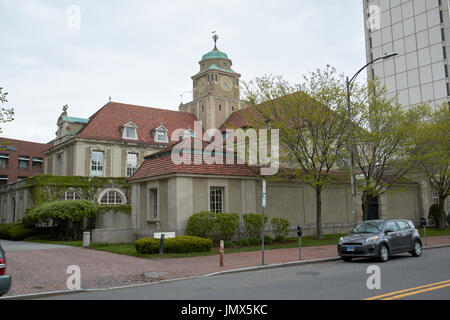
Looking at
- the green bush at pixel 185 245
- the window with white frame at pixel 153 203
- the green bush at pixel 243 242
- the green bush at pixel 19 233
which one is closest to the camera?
the green bush at pixel 185 245

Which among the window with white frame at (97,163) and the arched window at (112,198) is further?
the window with white frame at (97,163)

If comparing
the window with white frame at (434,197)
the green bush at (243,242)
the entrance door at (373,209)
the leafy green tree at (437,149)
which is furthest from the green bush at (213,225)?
the window with white frame at (434,197)

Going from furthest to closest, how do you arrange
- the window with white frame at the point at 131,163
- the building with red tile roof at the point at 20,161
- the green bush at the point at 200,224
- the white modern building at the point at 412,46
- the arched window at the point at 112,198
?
the building with red tile roof at the point at 20,161 < the white modern building at the point at 412,46 < the window with white frame at the point at 131,163 < the arched window at the point at 112,198 < the green bush at the point at 200,224

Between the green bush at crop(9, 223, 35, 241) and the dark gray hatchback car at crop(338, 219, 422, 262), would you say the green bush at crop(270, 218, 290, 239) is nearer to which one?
the dark gray hatchback car at crop(338, 219, 422, 262)

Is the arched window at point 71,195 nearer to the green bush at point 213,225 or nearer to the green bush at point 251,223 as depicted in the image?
the green bush at point 213,225

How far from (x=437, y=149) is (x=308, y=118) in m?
12.1

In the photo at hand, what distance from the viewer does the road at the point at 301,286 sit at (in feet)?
26.9

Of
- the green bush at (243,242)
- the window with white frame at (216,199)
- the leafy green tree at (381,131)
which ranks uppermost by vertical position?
the leafy green tree at (381,131)

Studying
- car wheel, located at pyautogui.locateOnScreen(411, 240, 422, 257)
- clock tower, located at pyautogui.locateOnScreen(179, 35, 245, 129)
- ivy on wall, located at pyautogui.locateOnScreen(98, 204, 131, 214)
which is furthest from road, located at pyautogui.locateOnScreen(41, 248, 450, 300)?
clock tower, located at pyautogui.locateOnScreen(179, 35, 245, 129)

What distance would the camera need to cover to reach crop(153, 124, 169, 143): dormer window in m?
45.6

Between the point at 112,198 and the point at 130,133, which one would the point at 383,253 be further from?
the point at 130,133

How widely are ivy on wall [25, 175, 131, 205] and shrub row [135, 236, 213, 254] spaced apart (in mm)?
21738

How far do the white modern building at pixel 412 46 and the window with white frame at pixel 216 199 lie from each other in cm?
3978
